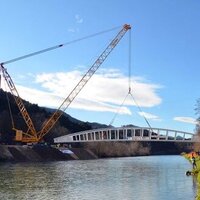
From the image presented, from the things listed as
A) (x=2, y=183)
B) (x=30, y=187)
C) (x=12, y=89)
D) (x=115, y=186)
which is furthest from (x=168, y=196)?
(x=12, y=89)

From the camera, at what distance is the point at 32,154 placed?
4973 inches

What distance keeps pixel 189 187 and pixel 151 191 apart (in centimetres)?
391

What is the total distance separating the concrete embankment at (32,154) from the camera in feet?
389

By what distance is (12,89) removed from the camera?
404 feet

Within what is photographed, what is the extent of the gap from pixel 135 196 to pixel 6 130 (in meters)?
146

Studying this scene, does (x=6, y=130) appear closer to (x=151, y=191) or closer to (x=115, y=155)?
(x=115, y=155)

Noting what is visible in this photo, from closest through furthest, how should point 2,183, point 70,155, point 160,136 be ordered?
point 2,183 < point 70,155 < point 160,136

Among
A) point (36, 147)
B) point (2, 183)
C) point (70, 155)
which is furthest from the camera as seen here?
point (70, 155)

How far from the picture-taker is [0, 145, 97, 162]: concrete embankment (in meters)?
119

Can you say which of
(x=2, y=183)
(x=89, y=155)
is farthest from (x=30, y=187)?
(x=89, y=155)

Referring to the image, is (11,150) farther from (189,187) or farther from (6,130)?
(189,187)

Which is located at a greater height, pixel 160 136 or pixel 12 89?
pixel 12 89

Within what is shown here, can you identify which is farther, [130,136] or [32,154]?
[130,136]

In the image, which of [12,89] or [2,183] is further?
[12,89]
